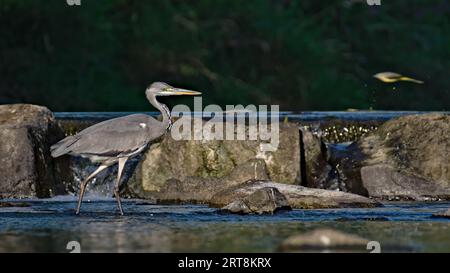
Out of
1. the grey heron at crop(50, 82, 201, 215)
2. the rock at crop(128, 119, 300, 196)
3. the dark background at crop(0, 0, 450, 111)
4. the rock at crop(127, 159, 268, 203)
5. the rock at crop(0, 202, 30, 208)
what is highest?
the dark background at crop(0, 0, 450, 111)

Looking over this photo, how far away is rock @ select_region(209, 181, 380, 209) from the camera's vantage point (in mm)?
12531

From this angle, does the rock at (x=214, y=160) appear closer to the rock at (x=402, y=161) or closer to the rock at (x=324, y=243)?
the rock at (x=402, y=161)

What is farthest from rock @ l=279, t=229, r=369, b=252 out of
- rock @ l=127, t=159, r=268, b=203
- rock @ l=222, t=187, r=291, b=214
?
rock @ l=127, t=159, r=268, b=203

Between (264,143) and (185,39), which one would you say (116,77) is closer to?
(185,39)

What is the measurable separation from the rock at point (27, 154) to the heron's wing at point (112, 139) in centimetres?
149

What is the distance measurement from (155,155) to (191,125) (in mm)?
515

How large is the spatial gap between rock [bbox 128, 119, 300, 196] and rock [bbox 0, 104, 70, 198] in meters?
1.05

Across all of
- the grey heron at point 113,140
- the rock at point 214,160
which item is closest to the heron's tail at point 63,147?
the grey heron at point 113,140

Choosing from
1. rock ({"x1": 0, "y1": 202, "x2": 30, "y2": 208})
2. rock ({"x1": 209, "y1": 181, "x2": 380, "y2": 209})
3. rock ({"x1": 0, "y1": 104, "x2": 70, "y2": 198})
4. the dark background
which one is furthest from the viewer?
the dark background

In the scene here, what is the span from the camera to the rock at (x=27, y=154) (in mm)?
13945

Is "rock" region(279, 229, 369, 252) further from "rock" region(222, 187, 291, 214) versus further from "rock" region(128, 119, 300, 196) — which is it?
"rock" region(128, 119, 300, 196)

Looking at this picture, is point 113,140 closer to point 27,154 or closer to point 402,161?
point 27,154

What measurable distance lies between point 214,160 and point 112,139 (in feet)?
6.28
